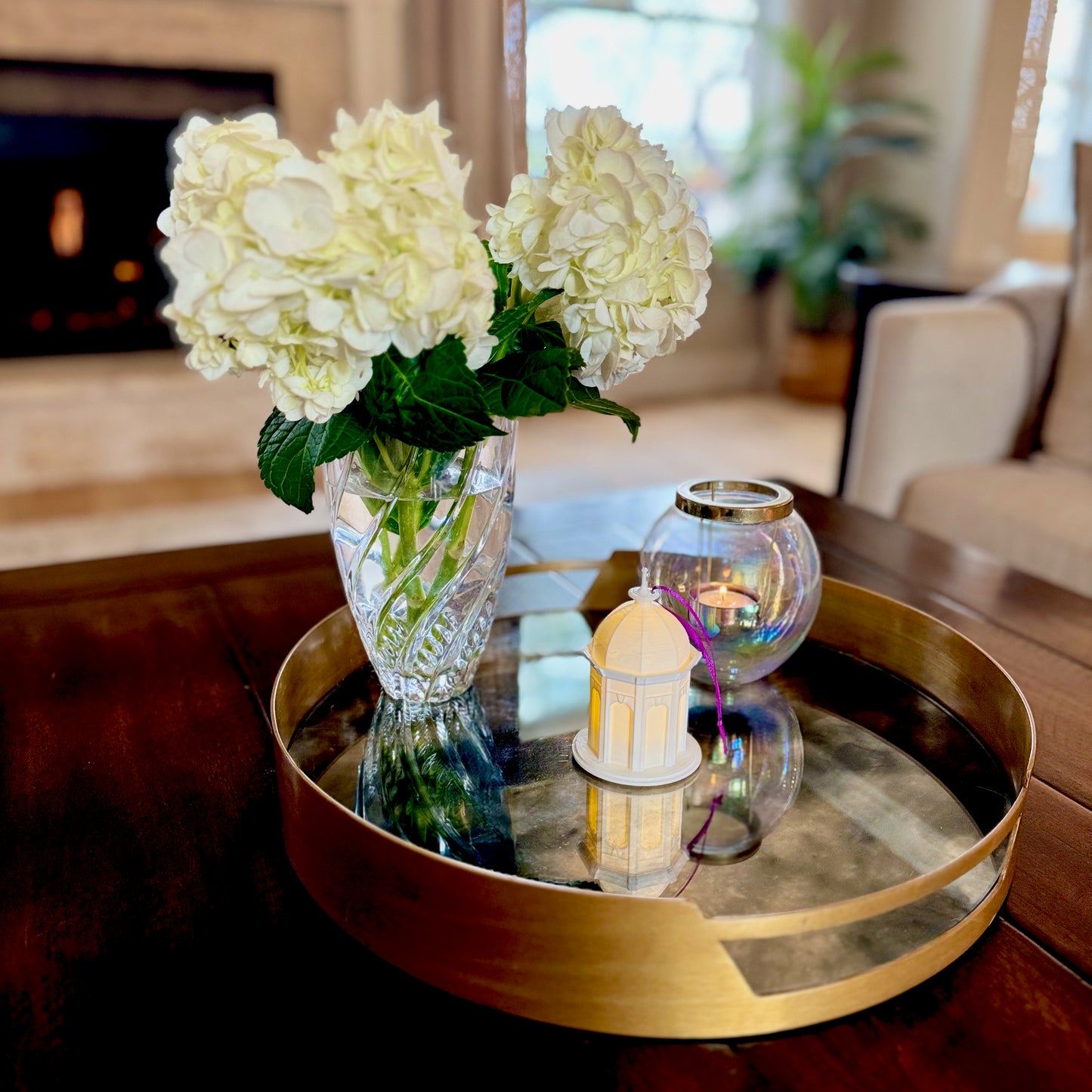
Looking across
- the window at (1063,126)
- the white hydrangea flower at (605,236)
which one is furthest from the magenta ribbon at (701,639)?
the window at (1063,126)

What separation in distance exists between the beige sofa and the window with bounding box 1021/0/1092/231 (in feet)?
8.06

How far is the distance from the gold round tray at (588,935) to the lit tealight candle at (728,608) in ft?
0.81

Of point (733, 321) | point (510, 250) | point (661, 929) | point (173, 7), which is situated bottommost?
point (733, 321)

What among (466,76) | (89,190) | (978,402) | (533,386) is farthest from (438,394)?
(466,76)

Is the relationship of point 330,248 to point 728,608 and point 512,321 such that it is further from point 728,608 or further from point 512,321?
point 728,608

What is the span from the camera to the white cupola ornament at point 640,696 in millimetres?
658

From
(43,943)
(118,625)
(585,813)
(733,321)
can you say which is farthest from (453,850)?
(733,321)

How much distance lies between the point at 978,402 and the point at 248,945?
1.70 m

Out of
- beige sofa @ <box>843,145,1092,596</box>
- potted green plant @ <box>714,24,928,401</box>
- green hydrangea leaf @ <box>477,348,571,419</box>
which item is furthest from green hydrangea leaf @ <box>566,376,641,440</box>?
potted green plant @ <box>714,24,928,401</box>

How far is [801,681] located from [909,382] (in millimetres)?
1133

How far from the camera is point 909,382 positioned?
1850 mm

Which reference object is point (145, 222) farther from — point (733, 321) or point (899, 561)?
point (899, 561)

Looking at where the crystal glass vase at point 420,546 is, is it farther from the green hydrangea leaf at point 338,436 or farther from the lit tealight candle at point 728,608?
the lit tealight candle at point 728,608

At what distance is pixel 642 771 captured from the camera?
688mm
